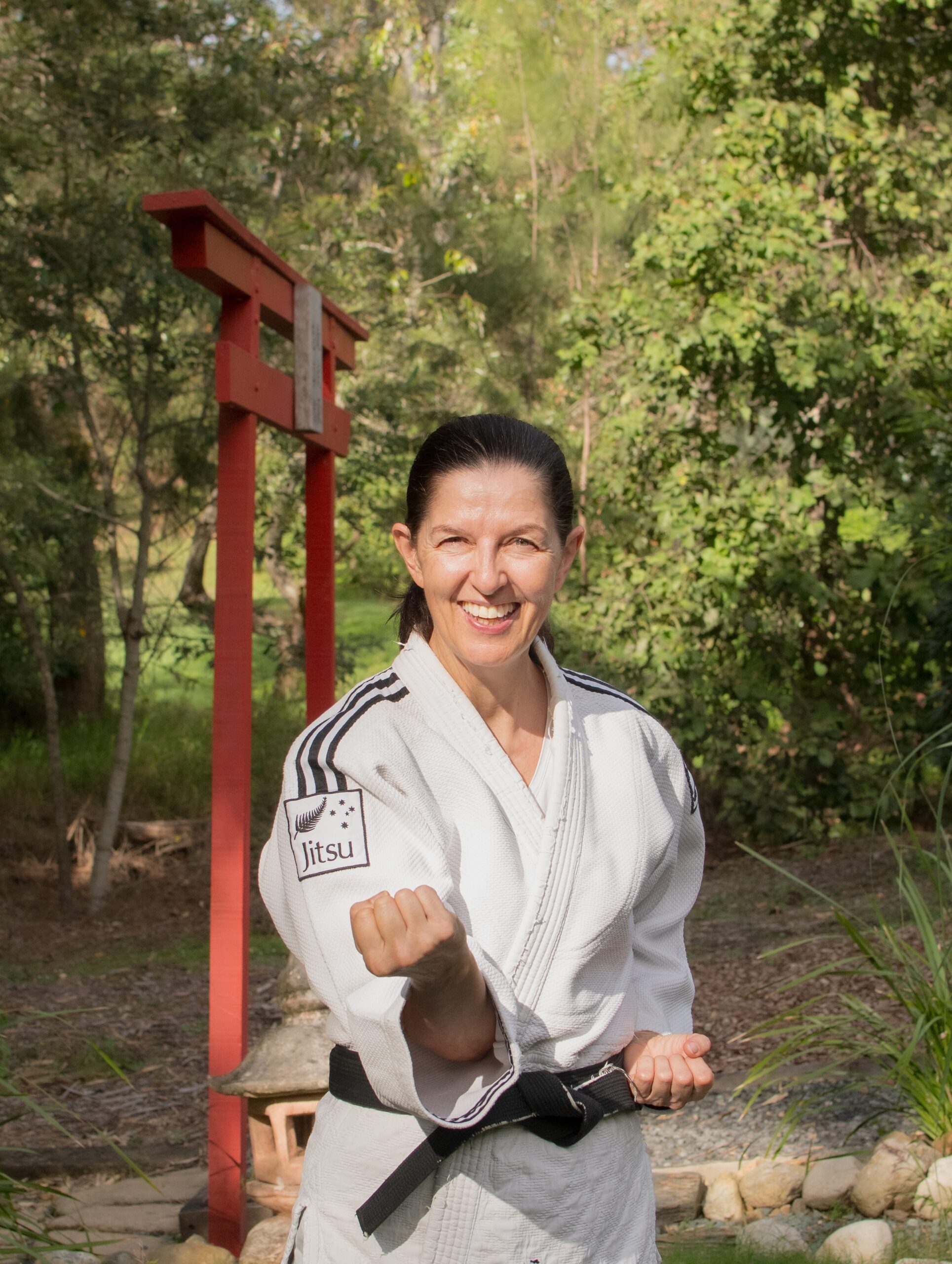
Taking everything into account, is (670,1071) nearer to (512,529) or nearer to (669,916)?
(669,916)

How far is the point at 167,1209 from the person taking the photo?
11.2ft

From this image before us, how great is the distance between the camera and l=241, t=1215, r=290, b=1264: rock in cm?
→ 285

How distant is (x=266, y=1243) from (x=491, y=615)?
201cm

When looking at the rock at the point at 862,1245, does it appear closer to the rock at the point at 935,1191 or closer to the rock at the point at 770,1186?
the rock at the point at 935,1191

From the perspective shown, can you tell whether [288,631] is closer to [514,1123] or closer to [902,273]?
[902,273]

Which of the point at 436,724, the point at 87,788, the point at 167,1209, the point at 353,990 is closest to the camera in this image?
the point at 353,990

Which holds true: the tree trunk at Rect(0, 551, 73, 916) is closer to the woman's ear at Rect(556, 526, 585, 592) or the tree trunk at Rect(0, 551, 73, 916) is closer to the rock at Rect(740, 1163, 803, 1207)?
the rock at Rect(740, 1163, 803, 1207)

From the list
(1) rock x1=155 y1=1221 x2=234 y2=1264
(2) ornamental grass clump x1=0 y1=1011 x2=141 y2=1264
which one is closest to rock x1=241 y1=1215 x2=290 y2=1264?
(1) rock x1=155 y1=1221 x2=234 y2=1264

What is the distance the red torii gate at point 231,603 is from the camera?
304 cm

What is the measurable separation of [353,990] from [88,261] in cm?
649

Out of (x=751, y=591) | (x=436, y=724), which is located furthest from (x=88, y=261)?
(x=436, y=724)

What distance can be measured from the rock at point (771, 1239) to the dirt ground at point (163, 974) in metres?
0.87

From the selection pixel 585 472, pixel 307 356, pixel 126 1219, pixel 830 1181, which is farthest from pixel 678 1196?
pixel 585 472

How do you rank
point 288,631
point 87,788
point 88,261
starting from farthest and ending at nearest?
point 288,631 → point 87,788 → point 88,261
